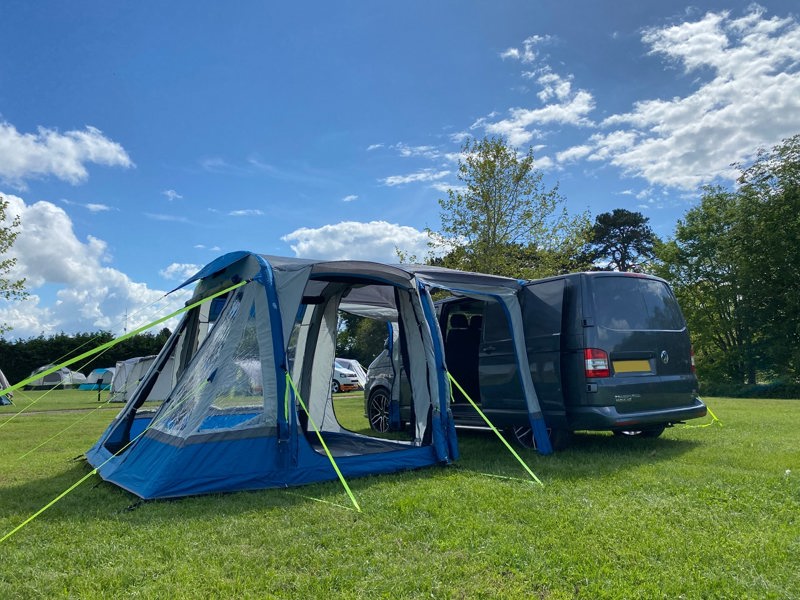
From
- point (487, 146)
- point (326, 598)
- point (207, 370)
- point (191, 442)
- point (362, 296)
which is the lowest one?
point (326, 598)

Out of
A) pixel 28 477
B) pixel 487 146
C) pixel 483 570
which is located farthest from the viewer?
pixel 487 146

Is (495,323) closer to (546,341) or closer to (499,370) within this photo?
(499,370)

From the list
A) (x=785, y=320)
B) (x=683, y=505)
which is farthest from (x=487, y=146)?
(x=683, y=505)

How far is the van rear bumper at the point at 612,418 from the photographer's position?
5883 mm

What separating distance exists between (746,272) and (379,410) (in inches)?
831

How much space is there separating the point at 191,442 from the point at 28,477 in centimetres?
214

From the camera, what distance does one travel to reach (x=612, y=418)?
5.87 meters

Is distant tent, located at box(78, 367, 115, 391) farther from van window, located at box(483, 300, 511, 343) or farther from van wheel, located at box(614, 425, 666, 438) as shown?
van wheel, located at box(614, 425, 666, 438)

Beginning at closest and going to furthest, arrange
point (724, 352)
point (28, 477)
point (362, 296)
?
point (28, 477)
point (362, 296)
point (724, 352)

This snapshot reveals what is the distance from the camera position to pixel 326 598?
289 centimetres

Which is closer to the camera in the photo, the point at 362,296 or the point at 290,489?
the point at 290,489

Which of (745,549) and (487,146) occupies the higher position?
(487,146)

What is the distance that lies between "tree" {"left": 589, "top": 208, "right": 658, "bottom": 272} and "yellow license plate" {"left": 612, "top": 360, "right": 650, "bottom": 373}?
1470 inches

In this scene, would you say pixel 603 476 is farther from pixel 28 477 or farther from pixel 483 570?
pixel 28 477
